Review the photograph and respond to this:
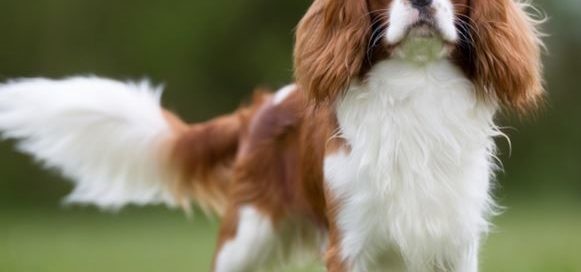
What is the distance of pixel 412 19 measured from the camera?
4922 millimetres

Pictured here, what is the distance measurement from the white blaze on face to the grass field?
144 inches

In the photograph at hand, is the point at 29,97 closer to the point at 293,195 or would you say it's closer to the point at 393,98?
the point at 293,195

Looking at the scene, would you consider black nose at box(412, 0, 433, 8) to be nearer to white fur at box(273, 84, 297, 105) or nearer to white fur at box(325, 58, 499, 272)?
white fur at box(325, 58, 499, 272)

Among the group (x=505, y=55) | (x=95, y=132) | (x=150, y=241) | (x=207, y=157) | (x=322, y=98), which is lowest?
(x=505, y=55)

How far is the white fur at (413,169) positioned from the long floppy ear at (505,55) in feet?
0.29

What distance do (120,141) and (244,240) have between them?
121cm

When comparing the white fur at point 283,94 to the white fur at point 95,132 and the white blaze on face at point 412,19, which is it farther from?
the white blaze on face at point 412,19

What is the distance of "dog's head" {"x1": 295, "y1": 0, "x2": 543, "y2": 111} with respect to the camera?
4988 millimetres

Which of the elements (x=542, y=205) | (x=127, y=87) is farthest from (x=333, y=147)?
(x=542, y=205)

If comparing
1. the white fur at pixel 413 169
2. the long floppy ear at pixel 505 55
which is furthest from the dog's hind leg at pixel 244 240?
the long floppy ear at pixel 505 55

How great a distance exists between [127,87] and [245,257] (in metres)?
1.36

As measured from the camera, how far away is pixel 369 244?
18.1 feet

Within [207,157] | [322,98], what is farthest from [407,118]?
[207,157]

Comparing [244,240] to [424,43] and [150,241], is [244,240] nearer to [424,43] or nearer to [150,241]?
[424,43]
